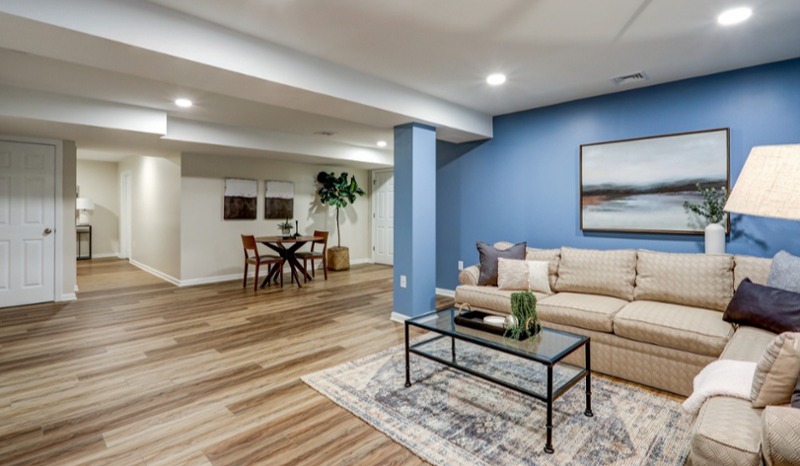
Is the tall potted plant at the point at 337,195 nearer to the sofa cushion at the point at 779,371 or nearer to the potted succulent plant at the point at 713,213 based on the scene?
the potted succulent plant at the point at 713,213

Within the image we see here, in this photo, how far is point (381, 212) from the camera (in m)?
8.62

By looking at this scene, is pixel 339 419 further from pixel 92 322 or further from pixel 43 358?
pixel 92 322

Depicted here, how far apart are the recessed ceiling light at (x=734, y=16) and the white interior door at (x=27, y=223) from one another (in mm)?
6897

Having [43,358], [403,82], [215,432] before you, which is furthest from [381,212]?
[215,432]

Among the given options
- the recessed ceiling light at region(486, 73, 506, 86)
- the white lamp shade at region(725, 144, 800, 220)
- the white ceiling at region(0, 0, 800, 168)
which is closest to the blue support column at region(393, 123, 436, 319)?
the white ceiling at region(0, 0, 800, 168)

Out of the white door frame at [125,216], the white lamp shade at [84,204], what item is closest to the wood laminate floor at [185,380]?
the white door frame at [125,216]

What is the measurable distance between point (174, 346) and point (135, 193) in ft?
20.0

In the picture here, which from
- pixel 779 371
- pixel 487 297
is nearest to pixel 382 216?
pixel 487 297

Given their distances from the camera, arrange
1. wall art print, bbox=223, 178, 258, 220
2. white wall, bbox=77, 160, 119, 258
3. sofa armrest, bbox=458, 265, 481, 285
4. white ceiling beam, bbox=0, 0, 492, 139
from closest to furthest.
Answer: white ceiling beam, bbox=0, 0, 492, 139
sofa armrest, bbox=458, 265, 481, 285
wall art print, bbox=223, 178, 258, 220
white wall, bbox=77, 160, 119, 258

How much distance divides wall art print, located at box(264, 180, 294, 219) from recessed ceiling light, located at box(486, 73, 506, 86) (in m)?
4.77

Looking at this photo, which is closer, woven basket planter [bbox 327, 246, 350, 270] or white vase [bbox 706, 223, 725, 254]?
white vase [bbox 706, 223, 725, 254]

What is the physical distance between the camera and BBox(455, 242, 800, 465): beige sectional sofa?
249 centimetres

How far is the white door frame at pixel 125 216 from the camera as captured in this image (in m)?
8.80

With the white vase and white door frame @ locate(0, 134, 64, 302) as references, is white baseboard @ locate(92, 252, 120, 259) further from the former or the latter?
the white vase
